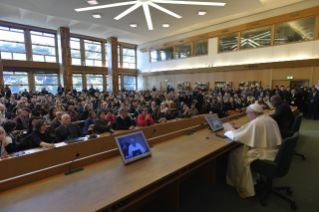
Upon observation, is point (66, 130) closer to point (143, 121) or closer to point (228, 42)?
point (143, 121)

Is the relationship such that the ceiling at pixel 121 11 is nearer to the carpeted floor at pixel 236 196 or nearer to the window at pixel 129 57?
the carpeted floor at pixel 236 196

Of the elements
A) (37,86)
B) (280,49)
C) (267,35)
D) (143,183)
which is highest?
(267,35)

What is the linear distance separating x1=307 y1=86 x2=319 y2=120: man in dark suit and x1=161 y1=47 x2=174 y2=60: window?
12.1 metres

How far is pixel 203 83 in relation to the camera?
612 inches

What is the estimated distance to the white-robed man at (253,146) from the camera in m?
2.87

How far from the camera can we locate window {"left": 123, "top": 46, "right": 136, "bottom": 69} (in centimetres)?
2130

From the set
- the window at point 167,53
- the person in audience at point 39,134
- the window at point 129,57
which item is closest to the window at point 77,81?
the window at point 129,57

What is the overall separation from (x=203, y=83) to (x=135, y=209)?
45.9ft

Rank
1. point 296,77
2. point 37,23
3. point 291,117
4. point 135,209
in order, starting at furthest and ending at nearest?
point 37,23
point 296,77
point 291,117
point 135,209

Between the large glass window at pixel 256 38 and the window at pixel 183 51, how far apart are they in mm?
4871

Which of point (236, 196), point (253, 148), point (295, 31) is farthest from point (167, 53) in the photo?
point (236, 196)

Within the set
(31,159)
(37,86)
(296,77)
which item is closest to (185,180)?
(31,159)

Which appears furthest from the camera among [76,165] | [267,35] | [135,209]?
[267,35]

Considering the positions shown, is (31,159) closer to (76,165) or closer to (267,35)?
(76,165)
